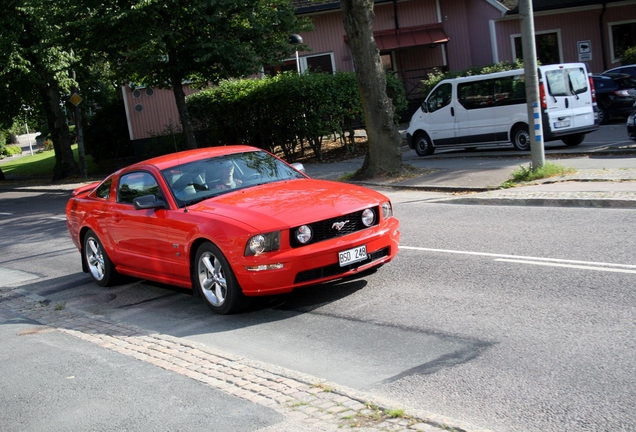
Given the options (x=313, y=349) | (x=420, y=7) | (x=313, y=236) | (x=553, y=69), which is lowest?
(x=313, y=349)

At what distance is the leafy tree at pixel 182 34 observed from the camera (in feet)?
71.8

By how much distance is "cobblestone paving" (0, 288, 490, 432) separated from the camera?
4.52 meters

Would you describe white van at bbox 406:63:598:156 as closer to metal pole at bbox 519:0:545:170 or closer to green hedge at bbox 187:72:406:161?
green hedge at bbox 187:72:406:161

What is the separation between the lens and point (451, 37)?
33.5 meters

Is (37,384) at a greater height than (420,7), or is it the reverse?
(420,7)

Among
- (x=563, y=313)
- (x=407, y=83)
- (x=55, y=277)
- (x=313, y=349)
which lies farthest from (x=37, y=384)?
(x=407, y=83)

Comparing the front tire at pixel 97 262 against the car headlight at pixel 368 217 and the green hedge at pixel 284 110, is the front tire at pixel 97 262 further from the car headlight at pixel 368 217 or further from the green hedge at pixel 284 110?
the green hedge at pixel 284 110

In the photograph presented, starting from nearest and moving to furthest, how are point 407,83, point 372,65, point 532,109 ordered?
point 532,109, point 372,65, point 407,83

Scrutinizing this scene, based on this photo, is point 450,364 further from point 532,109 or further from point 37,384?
point 532,109

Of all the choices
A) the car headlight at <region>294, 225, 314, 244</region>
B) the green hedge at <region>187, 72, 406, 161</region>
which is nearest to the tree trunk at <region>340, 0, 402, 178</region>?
the green hedge at <region>187, 72, 406, 161</region>

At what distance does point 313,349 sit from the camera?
254 inches

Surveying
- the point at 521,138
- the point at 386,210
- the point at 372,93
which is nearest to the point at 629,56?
the point at 521,138

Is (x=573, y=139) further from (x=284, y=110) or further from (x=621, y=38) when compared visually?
(x=621, y=38)

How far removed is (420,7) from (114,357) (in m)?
29.2
